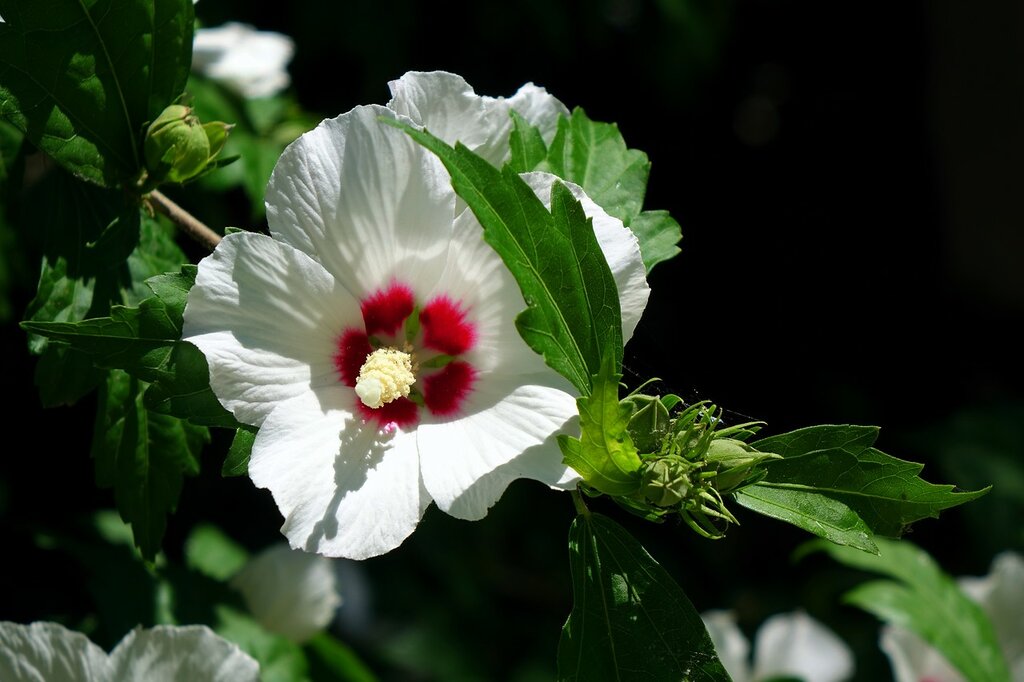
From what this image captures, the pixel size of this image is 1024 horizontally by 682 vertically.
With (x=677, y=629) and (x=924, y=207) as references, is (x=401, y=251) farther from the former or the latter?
(x=924, y=207)

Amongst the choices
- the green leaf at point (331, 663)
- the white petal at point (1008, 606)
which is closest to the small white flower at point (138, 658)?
the green leaf at point (331, 663)

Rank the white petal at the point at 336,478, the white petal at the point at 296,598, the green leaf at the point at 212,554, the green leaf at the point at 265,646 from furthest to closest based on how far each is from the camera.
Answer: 1. the green leaf at the point at 212,554
2. the white petal at the point at 296,598
3. the green leaf at the point at 265,646
4. the white petal at the point at 336,478

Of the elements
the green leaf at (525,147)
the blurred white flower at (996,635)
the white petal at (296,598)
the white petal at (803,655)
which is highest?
the green leaf at (525,147)

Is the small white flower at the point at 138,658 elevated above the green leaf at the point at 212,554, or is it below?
above

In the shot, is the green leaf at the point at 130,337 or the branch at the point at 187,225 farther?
the branch at the point at 187,225

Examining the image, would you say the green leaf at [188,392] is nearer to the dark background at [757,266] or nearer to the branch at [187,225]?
the branch at [187,225]

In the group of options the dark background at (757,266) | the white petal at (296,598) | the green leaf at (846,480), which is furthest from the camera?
the dark background at (757,266)

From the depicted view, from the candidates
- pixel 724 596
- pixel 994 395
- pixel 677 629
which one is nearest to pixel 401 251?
pixel 677 629

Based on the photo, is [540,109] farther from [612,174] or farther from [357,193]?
[357,193]
